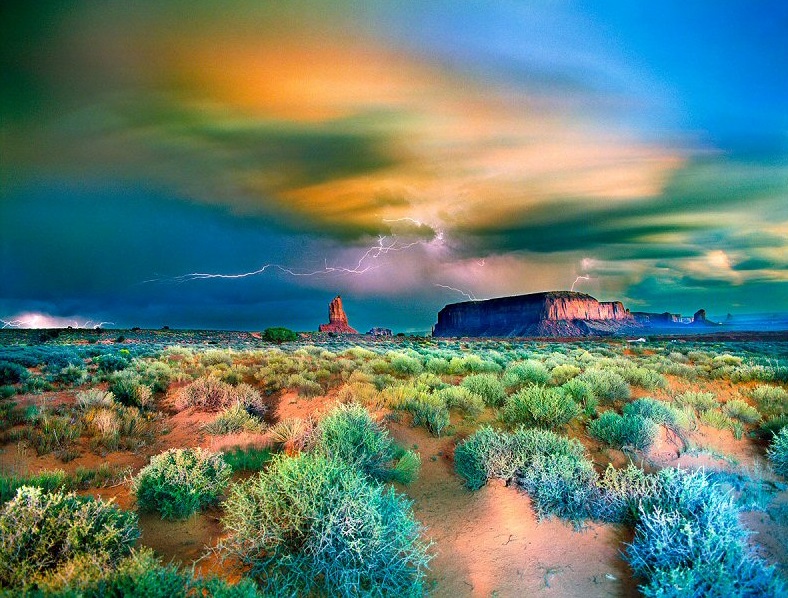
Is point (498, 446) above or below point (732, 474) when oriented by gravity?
above

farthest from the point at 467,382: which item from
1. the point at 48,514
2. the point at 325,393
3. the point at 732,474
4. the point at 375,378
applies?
the point at 48,514

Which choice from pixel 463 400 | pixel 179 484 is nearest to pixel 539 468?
pixel 463 400

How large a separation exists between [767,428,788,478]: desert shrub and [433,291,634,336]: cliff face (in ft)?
292

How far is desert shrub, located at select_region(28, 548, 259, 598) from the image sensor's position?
348 centimetres

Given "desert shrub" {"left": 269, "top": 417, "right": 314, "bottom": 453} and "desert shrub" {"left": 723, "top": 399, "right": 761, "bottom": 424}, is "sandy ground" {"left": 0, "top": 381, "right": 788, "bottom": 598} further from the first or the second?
"desert shrub" {"left": 269, "top": 417, "right": 314, "bottom": 453}

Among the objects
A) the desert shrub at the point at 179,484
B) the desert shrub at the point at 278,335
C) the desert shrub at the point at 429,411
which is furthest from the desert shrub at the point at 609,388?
the desert shrub at the point at 278,335

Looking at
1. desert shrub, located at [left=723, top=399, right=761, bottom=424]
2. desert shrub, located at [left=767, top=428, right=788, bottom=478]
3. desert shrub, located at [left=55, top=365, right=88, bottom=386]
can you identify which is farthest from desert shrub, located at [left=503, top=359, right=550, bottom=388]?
desert shrub, located at [left=55, top=365, right=88, bottom=386]

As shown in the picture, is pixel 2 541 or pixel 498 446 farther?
pixel 498 446

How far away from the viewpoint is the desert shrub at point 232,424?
10125 millimetres

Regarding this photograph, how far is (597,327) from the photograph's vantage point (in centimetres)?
10012

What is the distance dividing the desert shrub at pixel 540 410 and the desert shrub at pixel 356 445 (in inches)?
133

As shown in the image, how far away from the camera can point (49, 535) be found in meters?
4.25

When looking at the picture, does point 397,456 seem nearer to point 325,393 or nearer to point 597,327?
point 325,393

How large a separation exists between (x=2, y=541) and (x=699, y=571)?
6.75 m
